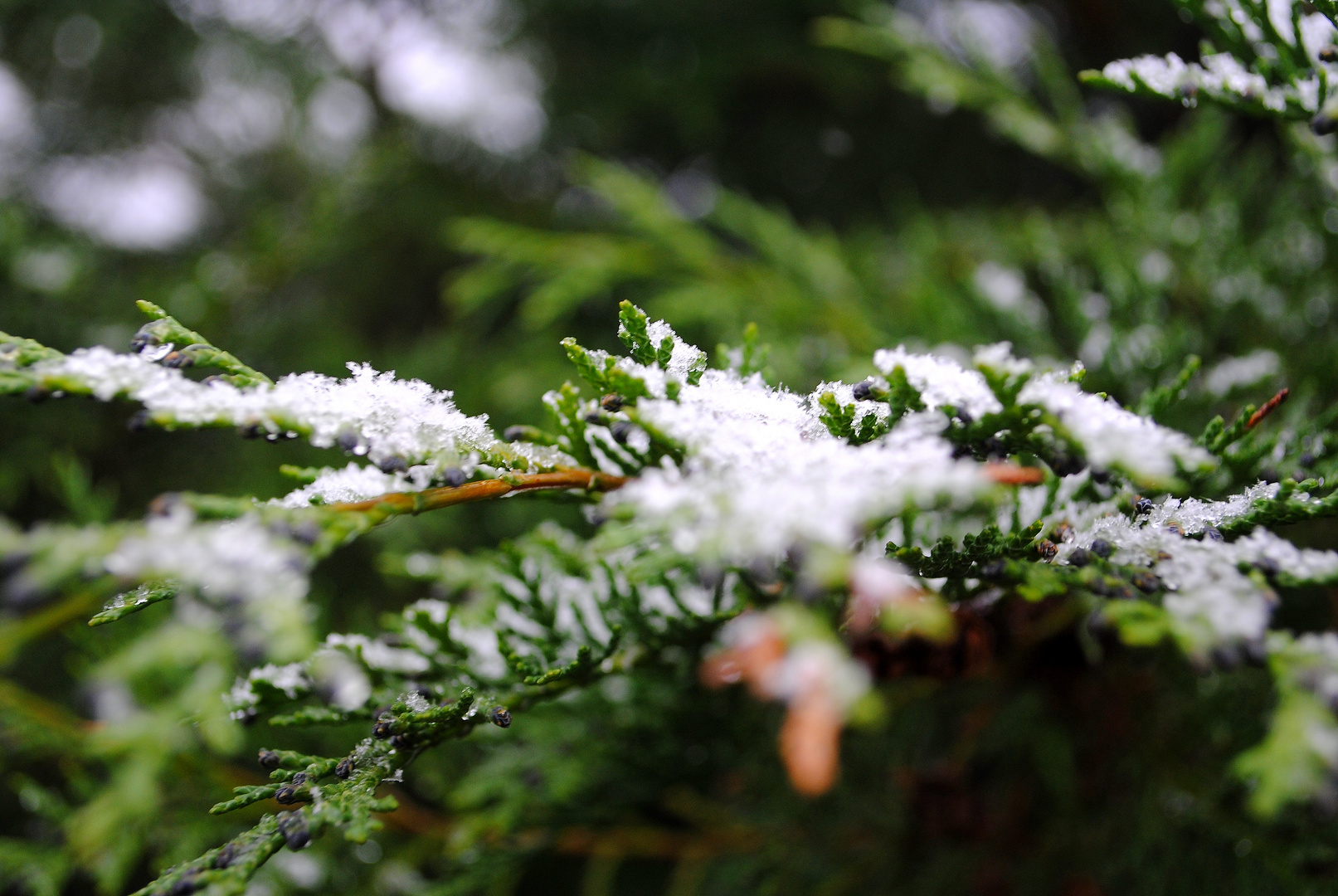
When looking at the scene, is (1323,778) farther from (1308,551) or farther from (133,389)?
(133,389)

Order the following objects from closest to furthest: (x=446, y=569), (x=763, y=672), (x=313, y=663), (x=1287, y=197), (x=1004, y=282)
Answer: (x=763, y=672) < (x=313, y=663) < (x=446, y=569) < (x=1287, y=197) < (x=1004, y=282)

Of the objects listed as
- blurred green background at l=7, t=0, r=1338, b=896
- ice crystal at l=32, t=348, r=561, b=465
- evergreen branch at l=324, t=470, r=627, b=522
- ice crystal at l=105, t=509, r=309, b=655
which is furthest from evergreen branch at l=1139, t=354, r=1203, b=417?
ice crystal at l=105, t=509, r=309, b=655

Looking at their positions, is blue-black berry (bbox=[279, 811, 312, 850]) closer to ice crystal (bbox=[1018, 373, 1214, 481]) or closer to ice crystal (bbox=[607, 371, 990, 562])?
ice crystal (bbox=[607, 371, 990, 562])

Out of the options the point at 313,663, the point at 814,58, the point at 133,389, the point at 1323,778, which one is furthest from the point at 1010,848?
the point at 814,58

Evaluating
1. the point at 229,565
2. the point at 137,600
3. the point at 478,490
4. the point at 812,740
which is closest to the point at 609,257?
the point at 478,490

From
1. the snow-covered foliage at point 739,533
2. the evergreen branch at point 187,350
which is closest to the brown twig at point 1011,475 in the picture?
the snow-covered foliage at point 739,533

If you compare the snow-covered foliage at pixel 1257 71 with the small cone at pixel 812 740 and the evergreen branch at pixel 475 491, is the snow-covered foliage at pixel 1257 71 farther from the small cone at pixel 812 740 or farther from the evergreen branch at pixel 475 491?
the small cone at pixel 812 740
